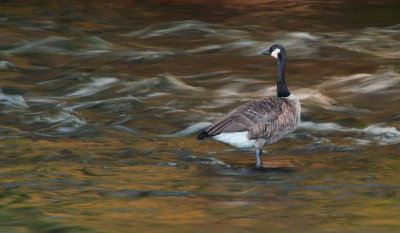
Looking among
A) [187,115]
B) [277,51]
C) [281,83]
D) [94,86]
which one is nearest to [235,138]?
[281,83]

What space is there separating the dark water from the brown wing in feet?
2.16

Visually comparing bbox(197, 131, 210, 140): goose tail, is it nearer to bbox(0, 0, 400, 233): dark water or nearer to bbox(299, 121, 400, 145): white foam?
bbox(0, 0, 400, 233): dark water

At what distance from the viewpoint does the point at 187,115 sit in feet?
59.8

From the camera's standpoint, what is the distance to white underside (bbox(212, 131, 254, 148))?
40.4 ft

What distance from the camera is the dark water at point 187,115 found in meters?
9.39

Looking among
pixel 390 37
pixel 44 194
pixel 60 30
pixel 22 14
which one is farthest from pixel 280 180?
pixel 22 14

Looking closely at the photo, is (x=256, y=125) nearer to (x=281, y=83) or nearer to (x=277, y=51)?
(x=281, y=83)

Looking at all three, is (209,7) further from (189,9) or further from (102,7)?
(102,7)

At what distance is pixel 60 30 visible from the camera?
30453 mm

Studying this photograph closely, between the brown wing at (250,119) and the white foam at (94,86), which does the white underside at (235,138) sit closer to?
the brown wing at (250,119)

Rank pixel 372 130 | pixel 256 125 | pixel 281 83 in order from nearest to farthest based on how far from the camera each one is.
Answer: pixel 256 125, pixel 281 83, pixel 372 130

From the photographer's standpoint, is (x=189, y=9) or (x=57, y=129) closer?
(x=57, y=129)

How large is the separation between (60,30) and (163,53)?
5.88 metres

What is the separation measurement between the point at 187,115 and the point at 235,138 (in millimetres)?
5883
